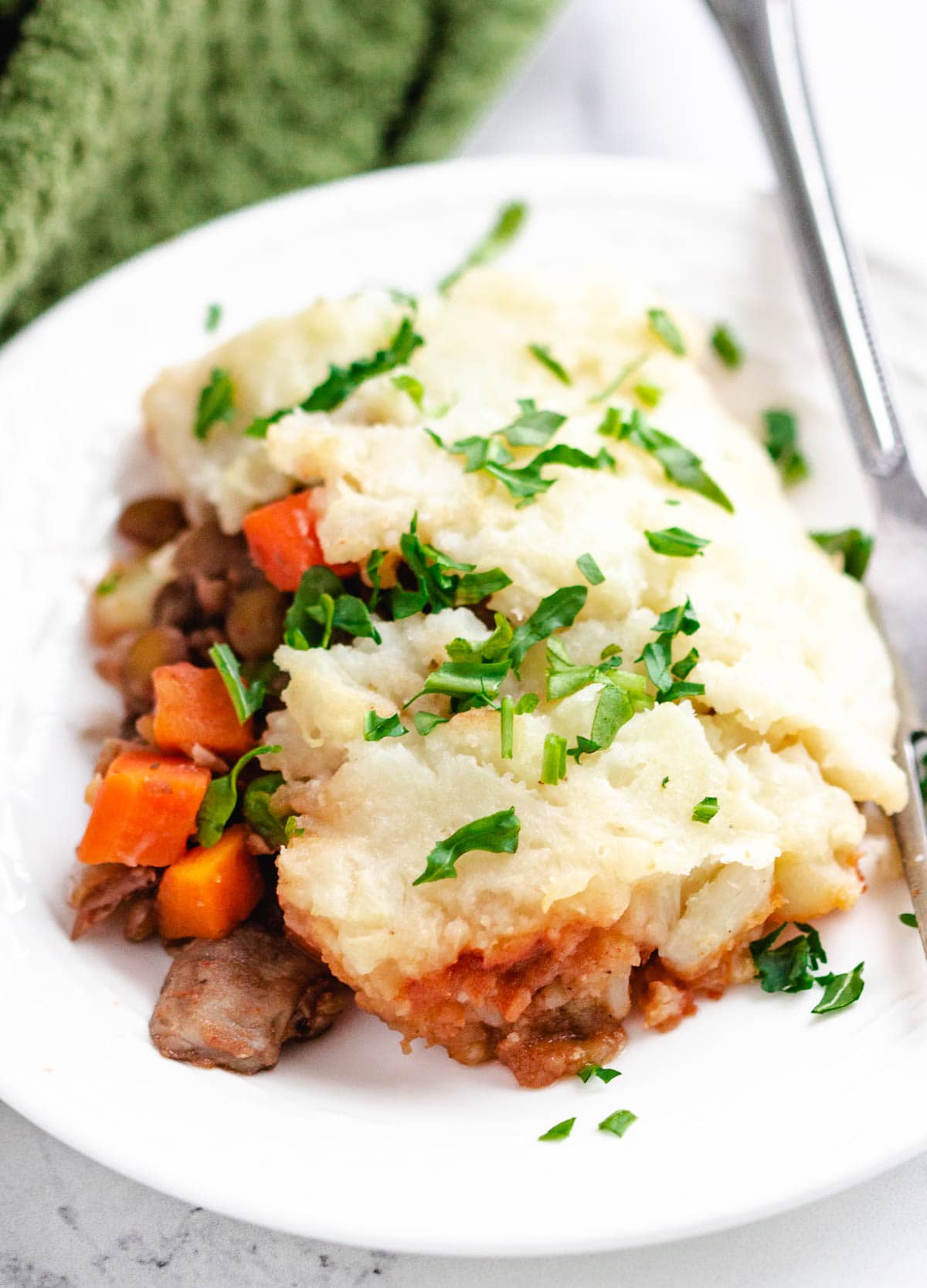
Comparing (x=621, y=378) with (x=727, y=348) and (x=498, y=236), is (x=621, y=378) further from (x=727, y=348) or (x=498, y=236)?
(x=498, y=236)

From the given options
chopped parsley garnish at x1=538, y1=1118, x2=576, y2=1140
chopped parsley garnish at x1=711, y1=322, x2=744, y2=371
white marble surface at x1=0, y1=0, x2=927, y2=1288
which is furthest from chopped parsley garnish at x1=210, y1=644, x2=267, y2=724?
chopped parsley garnish at x1=711, y1=322, x2=744, y2=371

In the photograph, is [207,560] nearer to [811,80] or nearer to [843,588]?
[843,588]

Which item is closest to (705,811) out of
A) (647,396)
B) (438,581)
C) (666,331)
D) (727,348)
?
(438,581)

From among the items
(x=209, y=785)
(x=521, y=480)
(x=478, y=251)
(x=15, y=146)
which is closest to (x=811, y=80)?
(x=478, y=251)

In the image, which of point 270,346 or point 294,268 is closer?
point 270,346

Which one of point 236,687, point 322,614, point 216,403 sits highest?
point 216,403

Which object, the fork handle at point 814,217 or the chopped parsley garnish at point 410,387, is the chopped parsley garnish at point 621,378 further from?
the fork handle at point 814,217
